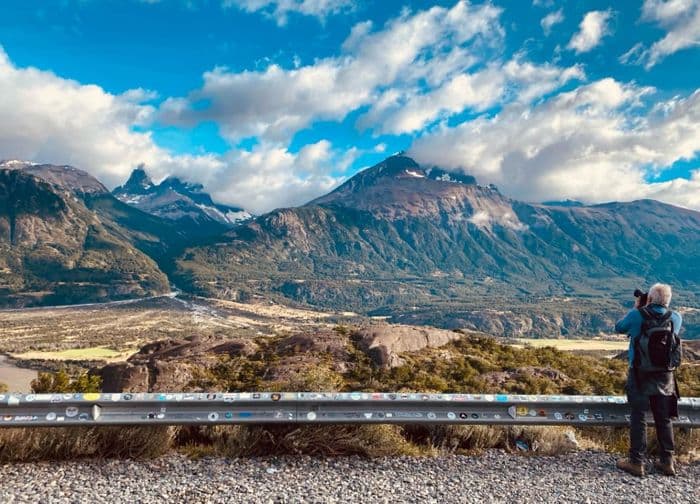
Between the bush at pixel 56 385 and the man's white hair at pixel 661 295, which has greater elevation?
the man's white hair at pixel 661 295

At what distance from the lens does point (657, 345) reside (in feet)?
22.8

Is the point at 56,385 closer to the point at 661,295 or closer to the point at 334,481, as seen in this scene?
the point at 334,481

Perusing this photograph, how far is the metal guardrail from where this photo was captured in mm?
6477

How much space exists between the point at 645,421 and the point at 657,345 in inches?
46.5

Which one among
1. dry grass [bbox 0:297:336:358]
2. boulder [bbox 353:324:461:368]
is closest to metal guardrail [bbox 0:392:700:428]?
boulder [bbox 353:324:461:368]

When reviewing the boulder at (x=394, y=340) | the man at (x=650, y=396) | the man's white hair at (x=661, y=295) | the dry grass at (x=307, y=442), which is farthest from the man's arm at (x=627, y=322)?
the boulder at (x=394, y=340)

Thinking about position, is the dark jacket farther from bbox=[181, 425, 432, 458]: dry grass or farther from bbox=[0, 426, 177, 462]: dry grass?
bbox=[0, 426, 177, 462]: dry grass

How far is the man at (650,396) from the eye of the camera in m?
6.82

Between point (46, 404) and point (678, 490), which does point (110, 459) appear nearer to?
point (46, 404)

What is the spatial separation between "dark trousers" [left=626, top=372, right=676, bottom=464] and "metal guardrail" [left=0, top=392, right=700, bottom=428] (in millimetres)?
611

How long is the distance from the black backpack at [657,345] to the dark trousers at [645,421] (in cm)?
37

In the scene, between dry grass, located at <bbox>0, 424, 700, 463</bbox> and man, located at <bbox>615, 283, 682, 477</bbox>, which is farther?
man, located at <bbox>615, 283, 682, 477</bbox>

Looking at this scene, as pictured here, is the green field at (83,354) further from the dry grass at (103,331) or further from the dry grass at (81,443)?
the dry grass at (81,443)

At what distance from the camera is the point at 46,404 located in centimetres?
648
